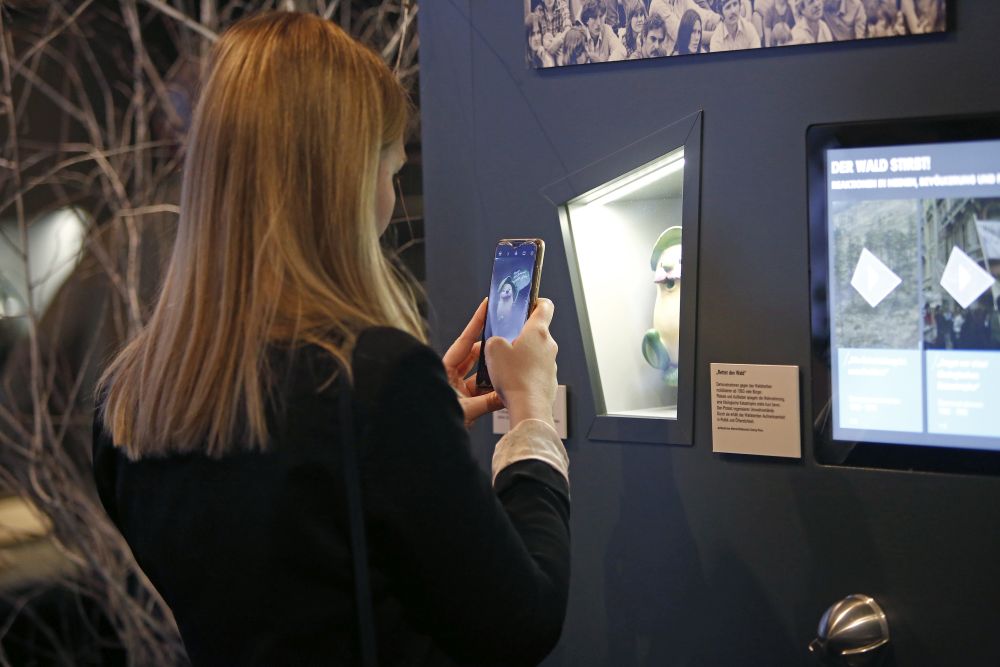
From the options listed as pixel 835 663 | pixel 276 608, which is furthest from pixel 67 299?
pixel 835 663

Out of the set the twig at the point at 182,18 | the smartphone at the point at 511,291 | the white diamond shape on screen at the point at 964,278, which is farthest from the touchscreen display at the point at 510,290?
the twig at the point at 182,18

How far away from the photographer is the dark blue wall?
1.39 meters

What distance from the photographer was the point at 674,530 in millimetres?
1587

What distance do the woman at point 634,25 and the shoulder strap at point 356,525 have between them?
0.94 meters

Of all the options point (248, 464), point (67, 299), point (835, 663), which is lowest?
point (835, 663)

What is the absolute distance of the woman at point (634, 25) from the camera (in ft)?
5.09

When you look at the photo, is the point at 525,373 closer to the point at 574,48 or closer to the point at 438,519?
the point at 438,519

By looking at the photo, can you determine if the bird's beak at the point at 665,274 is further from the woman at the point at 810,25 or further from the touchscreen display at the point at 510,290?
the woman at the point at 810,25

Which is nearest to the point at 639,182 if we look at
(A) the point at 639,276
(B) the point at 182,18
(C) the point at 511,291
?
(A) the point at 639,276

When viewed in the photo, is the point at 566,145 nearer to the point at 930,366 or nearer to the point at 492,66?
the point at 492,66

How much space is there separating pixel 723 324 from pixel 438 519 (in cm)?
80

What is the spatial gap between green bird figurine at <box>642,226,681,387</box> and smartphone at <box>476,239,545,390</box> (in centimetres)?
27

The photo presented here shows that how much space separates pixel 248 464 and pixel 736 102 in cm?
99

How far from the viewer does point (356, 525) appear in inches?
33.9
